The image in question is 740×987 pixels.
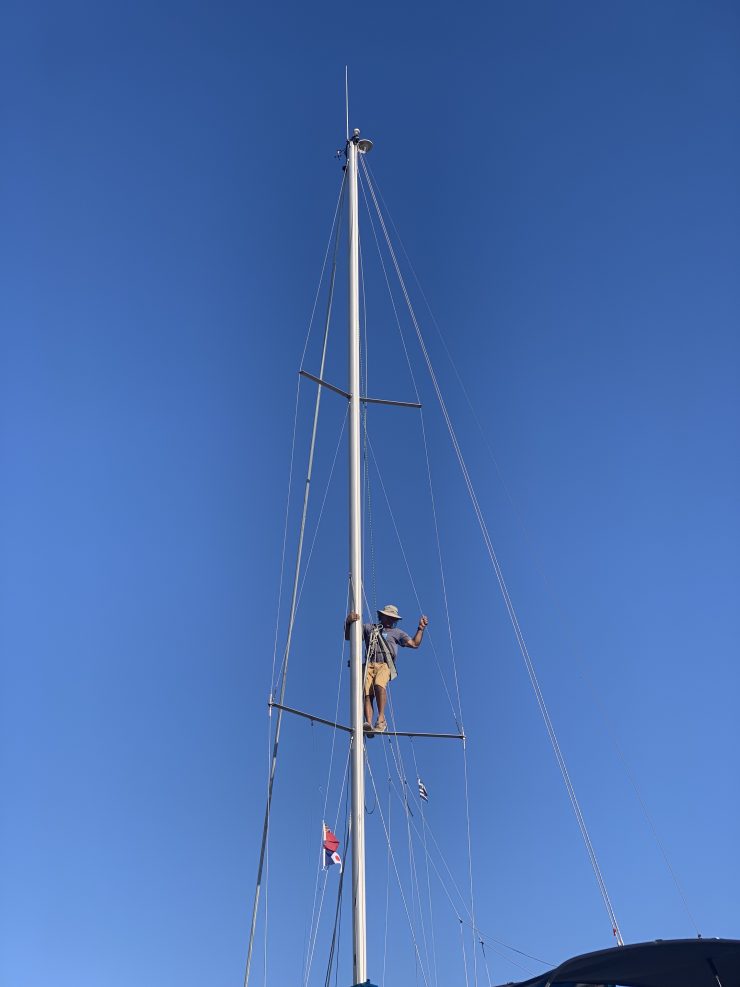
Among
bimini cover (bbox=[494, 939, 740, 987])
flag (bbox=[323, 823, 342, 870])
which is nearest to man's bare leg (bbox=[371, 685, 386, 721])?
flag (bbox=[323, 823, 342, 870])

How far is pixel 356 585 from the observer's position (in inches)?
589

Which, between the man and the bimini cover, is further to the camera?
the man

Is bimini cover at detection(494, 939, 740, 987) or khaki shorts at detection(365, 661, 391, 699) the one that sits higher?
khaki shorts at detection(365, 661, 391, 699)

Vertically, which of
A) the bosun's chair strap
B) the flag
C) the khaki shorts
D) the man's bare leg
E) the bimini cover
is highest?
the bosun's chair strap

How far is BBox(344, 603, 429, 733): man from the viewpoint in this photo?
15039 millimetres

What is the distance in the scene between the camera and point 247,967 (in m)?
14.7

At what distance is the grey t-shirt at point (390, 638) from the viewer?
15.5 metres

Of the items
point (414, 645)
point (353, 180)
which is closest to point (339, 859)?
point (414, 645)

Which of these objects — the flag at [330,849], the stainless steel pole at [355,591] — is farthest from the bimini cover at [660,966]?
the flag at [330,849]

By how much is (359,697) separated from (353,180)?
7704 millimetres

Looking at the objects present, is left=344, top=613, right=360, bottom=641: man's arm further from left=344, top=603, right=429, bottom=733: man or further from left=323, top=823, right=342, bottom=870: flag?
left=323, top=823, right=342, bottom=870: flag

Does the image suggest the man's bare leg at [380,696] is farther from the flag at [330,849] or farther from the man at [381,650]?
the flag at [330,849]

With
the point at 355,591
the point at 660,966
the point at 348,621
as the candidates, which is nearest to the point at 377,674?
the point at 348,621

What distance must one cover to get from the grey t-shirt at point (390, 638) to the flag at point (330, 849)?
7.46 feet
